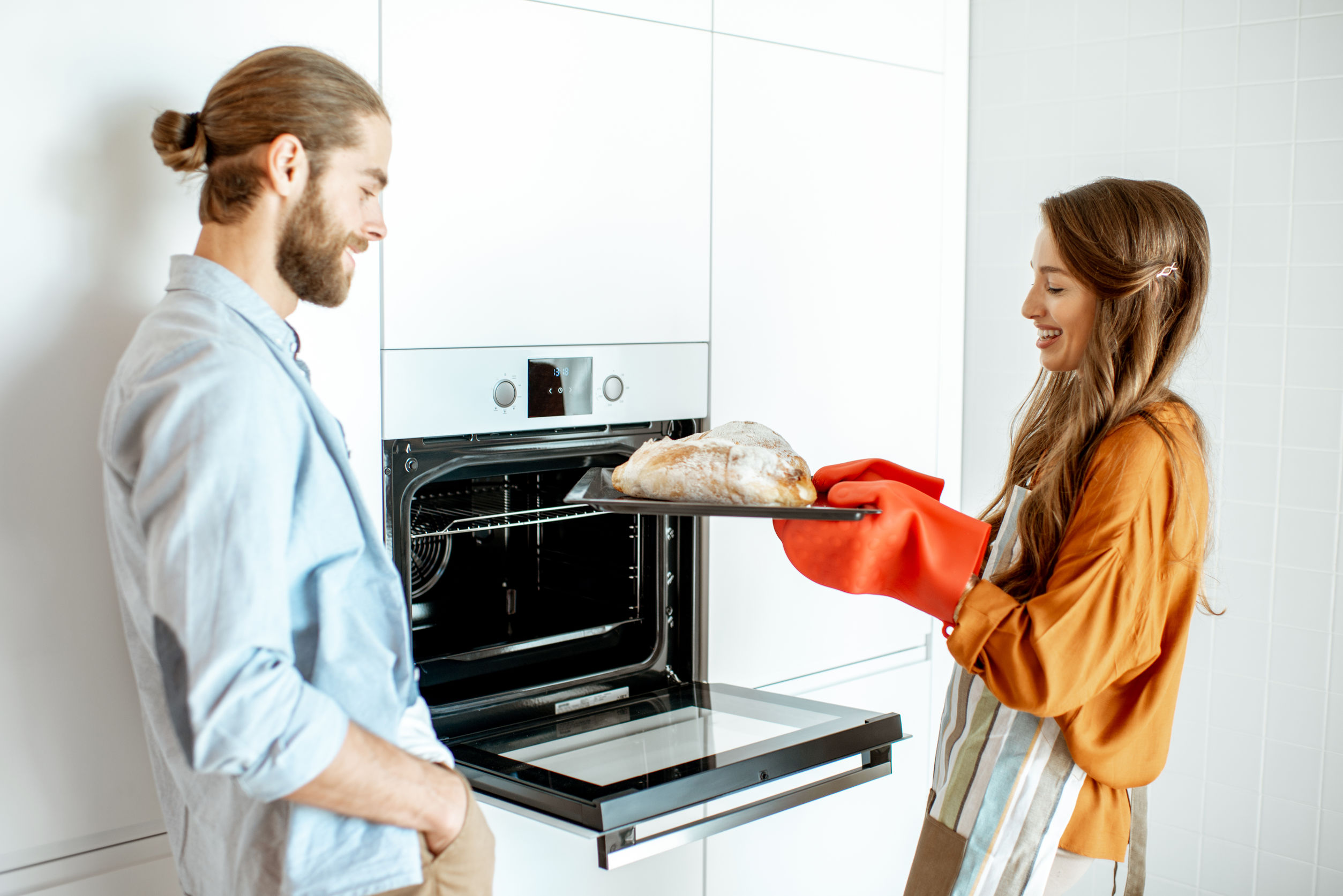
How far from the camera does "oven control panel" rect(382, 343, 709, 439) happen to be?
1.39 m

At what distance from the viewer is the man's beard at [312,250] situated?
1.05 metres

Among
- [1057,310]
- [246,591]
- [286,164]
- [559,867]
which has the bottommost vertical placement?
[559,867]

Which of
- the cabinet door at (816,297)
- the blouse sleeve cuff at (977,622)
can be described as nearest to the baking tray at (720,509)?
the blouse sleeve cuff at (977,622)

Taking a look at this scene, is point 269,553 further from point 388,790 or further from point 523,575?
point 523,575

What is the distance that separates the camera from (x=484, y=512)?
1.60m

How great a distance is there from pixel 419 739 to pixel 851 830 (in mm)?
1192

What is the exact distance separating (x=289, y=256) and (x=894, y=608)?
4.49ft

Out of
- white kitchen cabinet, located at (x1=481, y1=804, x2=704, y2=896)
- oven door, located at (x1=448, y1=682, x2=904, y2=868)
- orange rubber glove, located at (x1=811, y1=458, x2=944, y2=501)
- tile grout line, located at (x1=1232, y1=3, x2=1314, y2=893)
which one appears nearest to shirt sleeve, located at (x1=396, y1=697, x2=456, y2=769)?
oven door, located at (x1=448, y1=682, x2=904, y2=868)

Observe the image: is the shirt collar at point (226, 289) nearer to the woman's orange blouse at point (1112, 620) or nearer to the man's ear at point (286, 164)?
the man's ear at point (286, 164)

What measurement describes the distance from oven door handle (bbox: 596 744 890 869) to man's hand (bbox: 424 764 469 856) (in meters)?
0.17

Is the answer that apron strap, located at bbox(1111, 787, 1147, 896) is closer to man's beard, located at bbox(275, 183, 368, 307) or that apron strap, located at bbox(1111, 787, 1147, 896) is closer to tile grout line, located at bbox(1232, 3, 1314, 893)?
tile grout line, located at bbox(1232, 3, 1314, 893)

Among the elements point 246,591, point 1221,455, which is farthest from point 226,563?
point 1221,455

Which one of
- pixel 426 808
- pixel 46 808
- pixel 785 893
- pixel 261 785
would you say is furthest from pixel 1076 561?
pixel 46 808

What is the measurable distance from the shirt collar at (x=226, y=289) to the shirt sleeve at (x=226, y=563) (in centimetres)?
10
